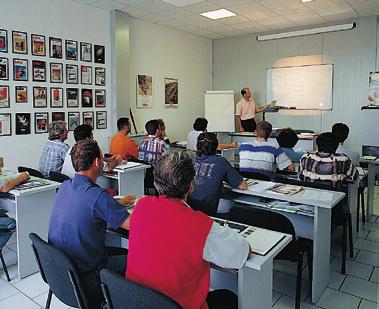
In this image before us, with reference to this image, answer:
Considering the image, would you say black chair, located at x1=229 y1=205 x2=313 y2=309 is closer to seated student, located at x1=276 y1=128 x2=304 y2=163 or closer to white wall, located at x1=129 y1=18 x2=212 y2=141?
seated student, located at x1=276 y1=128 x2=304 y2=163

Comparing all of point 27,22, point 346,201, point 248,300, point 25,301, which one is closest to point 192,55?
point 27,22

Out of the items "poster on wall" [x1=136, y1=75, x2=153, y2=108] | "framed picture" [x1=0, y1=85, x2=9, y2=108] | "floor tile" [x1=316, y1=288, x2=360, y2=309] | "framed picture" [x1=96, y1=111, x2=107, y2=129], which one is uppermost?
"poster on wall" [x1=136, y1=75, x2=153, y2=108]

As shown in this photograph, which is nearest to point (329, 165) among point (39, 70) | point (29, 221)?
point (29, 221)

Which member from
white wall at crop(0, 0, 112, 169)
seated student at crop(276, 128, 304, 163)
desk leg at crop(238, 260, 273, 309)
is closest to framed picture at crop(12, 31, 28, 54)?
white wall at crop(0, 0, 112, 169)

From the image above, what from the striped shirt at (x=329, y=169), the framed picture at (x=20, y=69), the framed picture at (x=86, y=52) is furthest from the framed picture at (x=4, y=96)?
the striped shirt at (x=329, y=169)

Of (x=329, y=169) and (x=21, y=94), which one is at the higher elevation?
(x=21, y=94)

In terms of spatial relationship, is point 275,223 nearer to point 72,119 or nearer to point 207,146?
point 207,146

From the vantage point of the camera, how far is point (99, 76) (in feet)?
20.8

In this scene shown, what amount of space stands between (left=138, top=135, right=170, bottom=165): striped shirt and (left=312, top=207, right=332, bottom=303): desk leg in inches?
95.1

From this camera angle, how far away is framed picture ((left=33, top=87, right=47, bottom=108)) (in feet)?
17.7

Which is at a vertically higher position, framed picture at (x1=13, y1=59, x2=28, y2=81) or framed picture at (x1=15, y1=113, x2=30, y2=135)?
framed picture at (x1=13, y1=59, x2=28, y2=81)

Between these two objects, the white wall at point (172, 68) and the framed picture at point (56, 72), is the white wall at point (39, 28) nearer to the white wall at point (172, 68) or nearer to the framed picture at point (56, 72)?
the framed picture at point (56, 72)

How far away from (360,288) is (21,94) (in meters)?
4.86

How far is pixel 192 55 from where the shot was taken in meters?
8.48
